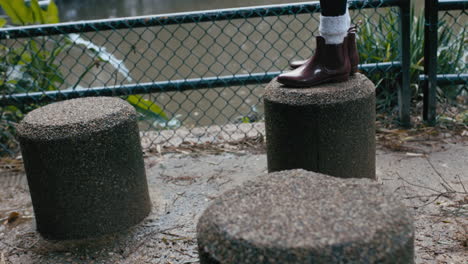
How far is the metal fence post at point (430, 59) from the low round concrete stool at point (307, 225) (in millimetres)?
1952

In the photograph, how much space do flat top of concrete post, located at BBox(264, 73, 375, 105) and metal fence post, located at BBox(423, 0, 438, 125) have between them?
930 millimetres

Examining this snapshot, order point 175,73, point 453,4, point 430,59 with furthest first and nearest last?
point 175,73, point 430,59, point 453,4

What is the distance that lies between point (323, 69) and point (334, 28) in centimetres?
20

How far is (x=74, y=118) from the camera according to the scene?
2889 millimetres

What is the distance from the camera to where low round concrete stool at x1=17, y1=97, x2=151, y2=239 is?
281 centimetres

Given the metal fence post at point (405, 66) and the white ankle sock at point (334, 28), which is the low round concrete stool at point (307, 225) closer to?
the white ankle sock at point (334, 28)

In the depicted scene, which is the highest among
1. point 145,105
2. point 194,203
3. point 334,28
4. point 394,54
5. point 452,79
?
point 334,28

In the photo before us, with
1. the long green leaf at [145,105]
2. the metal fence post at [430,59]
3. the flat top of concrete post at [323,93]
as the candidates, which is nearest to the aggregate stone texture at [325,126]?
the flat top of concrete post at [323,93]

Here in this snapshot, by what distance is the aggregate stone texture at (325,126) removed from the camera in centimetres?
284

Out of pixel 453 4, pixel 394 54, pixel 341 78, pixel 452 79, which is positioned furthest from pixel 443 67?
pixel 341 78

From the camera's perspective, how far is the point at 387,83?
4.25m

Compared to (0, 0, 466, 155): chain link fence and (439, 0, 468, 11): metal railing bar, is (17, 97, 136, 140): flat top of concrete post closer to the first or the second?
→ (0, 0, 466, 155): chain link fence

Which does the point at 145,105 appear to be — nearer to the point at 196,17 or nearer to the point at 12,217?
the point at 196,17

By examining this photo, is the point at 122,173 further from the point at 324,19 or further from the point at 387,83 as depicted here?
the point at 387,83
